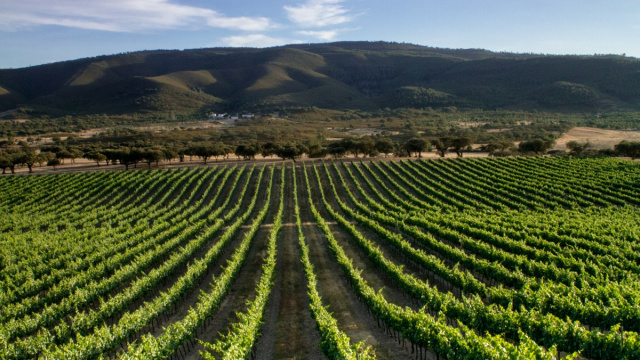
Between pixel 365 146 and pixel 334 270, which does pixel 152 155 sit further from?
pixel 334 270

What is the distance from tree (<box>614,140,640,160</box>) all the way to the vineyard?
14.3 meters

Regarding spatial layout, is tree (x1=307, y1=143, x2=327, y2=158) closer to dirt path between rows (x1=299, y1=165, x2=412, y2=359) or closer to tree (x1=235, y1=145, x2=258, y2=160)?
tree (x1=235, y1=145, x2=258, y2=160)

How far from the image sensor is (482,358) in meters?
12.6

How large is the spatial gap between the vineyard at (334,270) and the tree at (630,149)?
561 inches

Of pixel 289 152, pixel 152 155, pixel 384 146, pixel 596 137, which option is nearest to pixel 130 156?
pixel 152 155

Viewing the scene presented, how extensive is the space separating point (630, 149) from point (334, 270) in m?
71.4

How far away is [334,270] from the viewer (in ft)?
86.3

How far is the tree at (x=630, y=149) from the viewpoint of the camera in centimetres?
6556

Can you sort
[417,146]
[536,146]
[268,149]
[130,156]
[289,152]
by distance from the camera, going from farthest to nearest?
[268,149], [417,146], [536,146], [289,152], [130,156]

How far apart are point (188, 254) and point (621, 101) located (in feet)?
626

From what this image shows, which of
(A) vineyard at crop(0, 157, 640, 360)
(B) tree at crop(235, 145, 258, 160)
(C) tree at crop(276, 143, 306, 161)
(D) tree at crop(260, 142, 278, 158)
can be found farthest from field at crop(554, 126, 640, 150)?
(B) tree at crop(235, 145, 258, 160)

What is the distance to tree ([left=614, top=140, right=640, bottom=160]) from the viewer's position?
65.6 meters

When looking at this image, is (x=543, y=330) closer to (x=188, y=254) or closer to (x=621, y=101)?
(x=188, y=254)

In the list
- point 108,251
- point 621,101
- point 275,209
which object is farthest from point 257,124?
point 621,101
